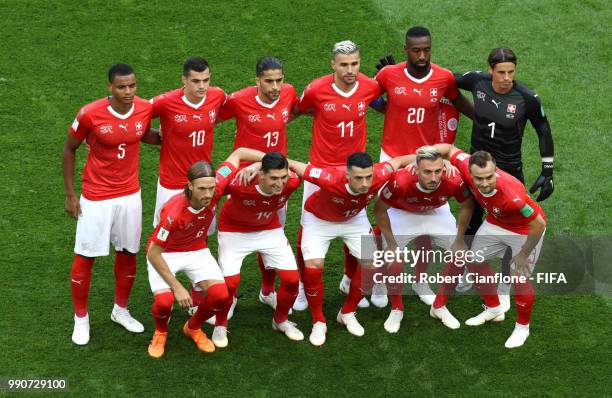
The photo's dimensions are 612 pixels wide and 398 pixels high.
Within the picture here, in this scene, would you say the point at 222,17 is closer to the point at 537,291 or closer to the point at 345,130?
the point at 345,130

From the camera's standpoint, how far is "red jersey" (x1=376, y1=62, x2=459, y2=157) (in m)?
10.2

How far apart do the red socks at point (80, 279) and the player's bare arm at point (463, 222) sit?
3.19 metres

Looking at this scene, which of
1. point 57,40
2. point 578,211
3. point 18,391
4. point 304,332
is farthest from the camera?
point 57,40

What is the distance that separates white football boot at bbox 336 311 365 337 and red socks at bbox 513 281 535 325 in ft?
4.53

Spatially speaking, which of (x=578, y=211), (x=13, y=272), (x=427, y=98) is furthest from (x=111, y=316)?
(x=578, y=211)

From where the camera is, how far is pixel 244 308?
10453 mm

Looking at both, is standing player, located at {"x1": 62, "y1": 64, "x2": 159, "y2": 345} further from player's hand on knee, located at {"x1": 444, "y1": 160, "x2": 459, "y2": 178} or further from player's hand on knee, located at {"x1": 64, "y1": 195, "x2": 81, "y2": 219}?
player's hand on knee, located at {"x1": 444, "y1": 160, "x2": 459, "y2": 178}

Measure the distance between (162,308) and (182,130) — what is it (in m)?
1.56

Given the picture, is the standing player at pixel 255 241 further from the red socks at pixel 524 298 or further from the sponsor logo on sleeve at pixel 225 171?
the red socks at pixel 524 298

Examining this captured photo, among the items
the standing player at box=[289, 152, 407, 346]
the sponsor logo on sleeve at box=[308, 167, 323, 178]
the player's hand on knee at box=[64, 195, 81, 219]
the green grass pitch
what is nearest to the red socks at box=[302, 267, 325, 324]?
the standing player at box=[289, 152, 407, 346]

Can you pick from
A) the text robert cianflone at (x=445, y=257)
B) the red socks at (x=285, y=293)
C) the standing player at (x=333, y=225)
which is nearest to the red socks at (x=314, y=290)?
the standing player at (x=333, y=225)

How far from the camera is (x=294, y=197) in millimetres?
11984

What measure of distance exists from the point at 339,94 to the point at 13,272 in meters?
3.46

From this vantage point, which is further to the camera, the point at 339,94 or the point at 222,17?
the point at 222,17
